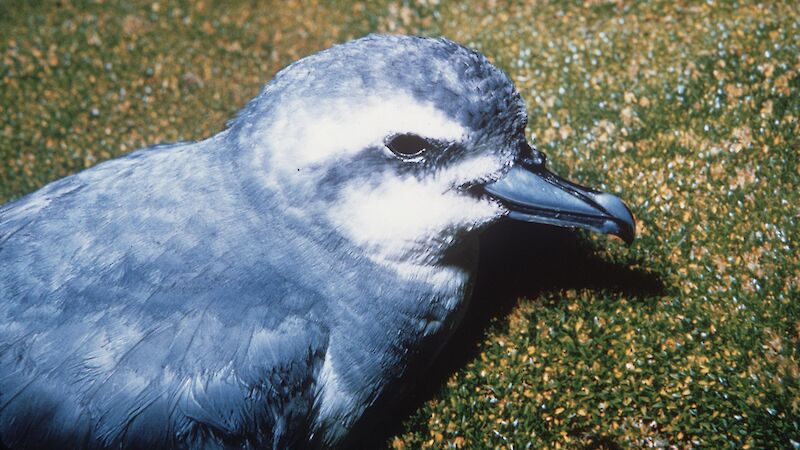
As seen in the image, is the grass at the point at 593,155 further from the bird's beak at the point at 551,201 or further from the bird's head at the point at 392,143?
the bird's head at the point at 392,143

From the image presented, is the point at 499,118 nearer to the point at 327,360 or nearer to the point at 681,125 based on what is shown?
the point at 327,360

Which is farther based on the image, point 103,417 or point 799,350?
point 799,350

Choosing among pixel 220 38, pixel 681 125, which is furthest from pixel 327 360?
pixel 220 38

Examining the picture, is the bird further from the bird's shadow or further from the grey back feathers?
the bird's shadow

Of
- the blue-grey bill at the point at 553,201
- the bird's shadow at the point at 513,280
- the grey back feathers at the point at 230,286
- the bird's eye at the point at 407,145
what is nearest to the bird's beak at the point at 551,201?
the blue-grey bill at the point at 553,201

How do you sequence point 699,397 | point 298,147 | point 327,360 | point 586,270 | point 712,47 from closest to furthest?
point 298,147 → point 327,360 → point 699,397 → point 586,270 → point 712,47

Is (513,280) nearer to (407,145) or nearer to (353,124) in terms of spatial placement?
(407,145)

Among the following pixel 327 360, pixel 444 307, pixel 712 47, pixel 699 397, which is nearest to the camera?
pixel 327 360
